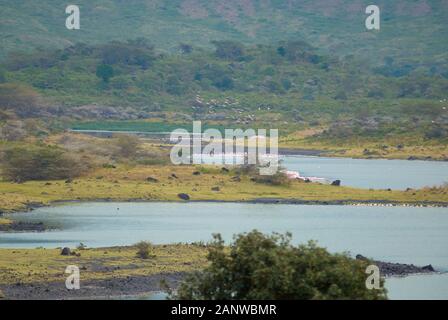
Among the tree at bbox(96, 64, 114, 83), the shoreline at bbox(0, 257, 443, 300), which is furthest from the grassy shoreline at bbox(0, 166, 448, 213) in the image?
the tree at bbox(96, 64, 114, 83)

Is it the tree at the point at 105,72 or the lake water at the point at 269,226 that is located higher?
the tree at the point at 105,72

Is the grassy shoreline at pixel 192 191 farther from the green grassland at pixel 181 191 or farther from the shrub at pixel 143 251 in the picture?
the shrub at pixel 143 251

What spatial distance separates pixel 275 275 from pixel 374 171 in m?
79.6

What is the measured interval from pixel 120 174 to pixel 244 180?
9094mm

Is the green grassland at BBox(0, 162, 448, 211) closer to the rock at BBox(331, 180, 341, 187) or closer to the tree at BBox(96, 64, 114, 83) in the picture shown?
the rock at BBox(331, 180, 341, 187)

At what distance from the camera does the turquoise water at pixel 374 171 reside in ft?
313

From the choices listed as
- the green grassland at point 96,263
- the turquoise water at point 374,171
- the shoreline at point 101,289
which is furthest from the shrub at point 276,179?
the shoreline at point 101,289

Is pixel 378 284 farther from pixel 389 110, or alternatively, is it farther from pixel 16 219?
pixel 389 110

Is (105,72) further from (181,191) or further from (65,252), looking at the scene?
(65,252)

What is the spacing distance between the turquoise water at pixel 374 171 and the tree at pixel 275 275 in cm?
6074

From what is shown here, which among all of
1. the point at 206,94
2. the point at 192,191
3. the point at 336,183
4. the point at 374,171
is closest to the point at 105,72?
the point at 206,94

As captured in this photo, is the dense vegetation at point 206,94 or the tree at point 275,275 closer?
the tree at point 275,275

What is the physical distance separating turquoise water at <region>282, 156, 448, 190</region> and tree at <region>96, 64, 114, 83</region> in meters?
62.2

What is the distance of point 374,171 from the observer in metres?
108
